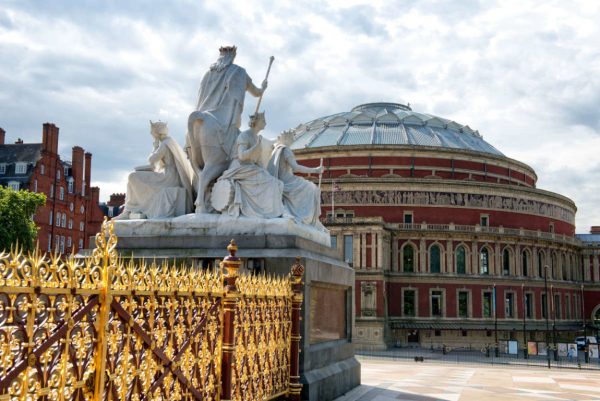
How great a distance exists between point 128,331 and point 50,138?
53.3m

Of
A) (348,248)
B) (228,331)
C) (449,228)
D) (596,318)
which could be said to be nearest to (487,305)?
(449,228)

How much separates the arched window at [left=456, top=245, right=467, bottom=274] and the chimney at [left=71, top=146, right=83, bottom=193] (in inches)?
1332

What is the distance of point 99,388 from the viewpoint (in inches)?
209

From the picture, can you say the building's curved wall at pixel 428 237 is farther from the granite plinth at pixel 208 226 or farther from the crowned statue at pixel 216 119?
the granite plinth at pixel 208 226

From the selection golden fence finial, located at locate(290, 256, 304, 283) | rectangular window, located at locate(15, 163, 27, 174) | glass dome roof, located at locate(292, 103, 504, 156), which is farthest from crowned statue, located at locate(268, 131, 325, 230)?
glass dome roof, located at locate(292, 103, 504, 156)

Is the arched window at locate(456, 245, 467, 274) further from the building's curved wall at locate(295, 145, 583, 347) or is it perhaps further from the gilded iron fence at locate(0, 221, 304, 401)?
the gilded iron fence at locate(0, 221, 304, 401)

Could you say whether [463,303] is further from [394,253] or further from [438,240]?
[394,253]

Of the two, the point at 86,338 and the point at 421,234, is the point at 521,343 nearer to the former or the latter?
the point at 421,234

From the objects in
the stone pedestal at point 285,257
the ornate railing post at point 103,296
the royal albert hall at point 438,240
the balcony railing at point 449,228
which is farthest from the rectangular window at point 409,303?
the ornate railing post at point 103,296

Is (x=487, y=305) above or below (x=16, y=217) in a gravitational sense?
below

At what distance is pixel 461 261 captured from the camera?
55719 millimetres

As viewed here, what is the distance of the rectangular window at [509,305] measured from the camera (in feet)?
185

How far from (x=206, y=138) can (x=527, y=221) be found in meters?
52.4

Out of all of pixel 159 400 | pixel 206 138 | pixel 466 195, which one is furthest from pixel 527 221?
pixel 159 400
